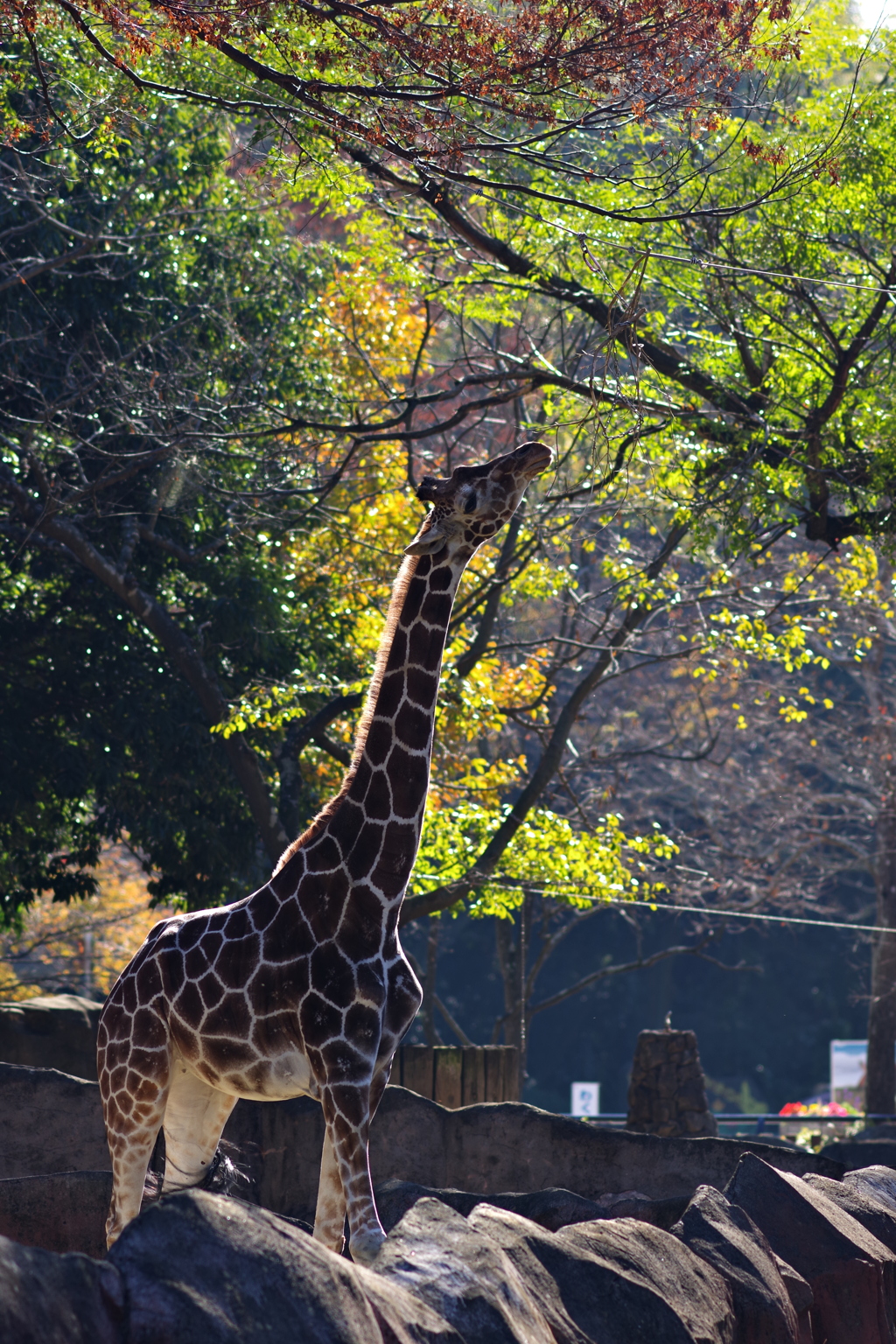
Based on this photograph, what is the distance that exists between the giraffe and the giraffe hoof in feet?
0.26

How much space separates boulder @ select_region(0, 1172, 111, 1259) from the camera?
21.9ft

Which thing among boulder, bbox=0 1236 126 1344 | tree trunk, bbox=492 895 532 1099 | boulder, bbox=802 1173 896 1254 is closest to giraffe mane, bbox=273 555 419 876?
boulder, bbox=802 1173 896 1254

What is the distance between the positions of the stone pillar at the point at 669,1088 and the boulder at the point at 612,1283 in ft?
31.4

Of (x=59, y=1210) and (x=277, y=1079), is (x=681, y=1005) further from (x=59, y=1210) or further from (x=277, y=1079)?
(x=277, y=1079)

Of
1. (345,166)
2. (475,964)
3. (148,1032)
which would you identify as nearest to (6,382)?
(345,166)

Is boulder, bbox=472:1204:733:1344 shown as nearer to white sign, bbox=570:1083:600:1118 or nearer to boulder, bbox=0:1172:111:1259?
boulder, bbox=0:1172:111:1259

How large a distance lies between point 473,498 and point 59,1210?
13.6ft

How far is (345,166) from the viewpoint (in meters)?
9.81

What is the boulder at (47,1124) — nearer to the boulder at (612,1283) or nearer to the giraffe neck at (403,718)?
the giraffe neck at (403,718)

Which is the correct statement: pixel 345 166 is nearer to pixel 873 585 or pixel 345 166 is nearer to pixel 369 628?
pixel 369 628

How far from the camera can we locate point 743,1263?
477 centimetres

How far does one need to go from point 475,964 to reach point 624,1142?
25899 millimetres

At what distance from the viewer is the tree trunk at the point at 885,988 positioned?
20.1 m

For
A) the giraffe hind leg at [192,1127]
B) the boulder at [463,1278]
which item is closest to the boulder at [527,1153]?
the giraffe hind leg at [192,1127]
